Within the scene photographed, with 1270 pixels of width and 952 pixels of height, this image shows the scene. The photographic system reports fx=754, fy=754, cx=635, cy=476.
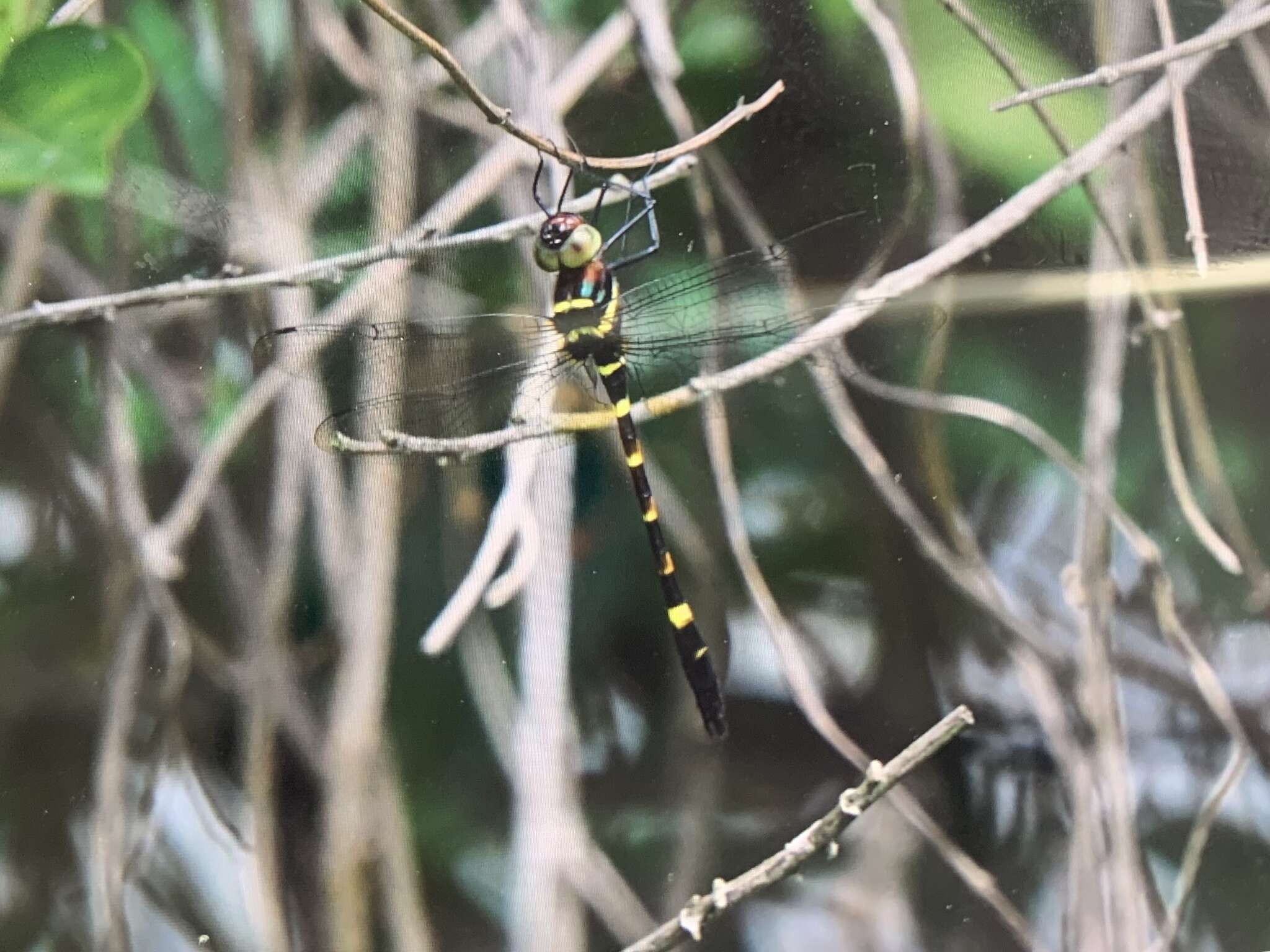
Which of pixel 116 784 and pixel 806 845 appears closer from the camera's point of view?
pixel 806 845

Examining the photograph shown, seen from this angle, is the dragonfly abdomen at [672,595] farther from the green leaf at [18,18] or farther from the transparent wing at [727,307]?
the green leaf at [18,18]

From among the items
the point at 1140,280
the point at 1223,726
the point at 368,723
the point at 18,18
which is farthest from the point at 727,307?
the point at 18,18

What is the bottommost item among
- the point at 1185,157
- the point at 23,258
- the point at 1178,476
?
the point at 1178,476

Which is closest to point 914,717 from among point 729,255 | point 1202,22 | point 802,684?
point 802,684

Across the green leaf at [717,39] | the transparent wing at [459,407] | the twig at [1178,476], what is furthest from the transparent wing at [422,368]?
the twig at [1178,476]

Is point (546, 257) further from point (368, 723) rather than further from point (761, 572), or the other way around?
point (368, 723)

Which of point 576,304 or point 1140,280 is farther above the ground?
point 576,304
